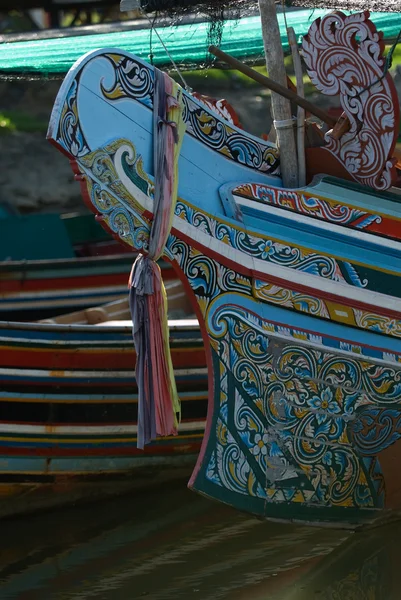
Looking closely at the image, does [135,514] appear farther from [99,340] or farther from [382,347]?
[382,347]

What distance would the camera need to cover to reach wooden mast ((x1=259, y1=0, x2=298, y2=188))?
5.14 metres

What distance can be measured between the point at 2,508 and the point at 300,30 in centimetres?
426

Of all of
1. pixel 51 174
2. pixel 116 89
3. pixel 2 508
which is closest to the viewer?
pixel 116 89

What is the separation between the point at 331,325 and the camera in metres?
5.07

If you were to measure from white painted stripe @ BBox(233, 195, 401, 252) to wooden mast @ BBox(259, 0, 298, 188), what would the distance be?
0.91 feet

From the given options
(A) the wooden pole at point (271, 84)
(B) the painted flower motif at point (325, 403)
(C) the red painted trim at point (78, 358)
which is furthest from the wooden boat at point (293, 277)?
(C) the red painted trim at point (78, 358)

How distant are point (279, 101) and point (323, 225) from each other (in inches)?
26.9

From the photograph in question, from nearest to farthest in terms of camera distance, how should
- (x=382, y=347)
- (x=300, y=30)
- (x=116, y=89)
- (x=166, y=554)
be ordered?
(x=116, y=89) → (x=382, y=347) → (x=166, y=554) → (x=300, y=30)

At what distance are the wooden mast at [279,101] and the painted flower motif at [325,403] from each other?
3.48ft

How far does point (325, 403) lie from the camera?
512 cm

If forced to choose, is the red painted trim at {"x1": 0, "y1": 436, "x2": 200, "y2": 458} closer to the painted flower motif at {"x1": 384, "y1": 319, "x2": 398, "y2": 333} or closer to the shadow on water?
the shadow on water

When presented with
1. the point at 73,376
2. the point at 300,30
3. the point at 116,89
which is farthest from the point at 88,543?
the point at 300,30

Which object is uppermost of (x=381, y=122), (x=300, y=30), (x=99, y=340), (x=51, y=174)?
(x=51, y=174)

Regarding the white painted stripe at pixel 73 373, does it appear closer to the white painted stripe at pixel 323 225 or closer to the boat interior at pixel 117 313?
the boat interior at pixel 117 313
